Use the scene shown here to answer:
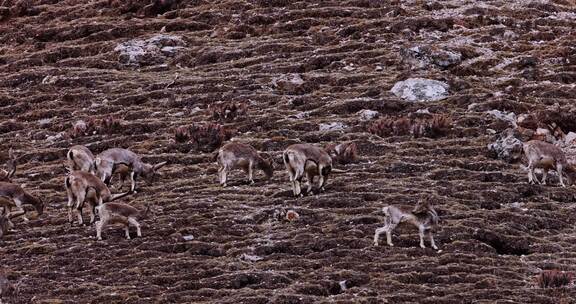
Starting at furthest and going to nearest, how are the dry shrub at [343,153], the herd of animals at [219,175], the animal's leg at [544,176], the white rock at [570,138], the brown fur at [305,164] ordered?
the white rock at [570,138] → the dry shrub at [343,153] → the animal's leg at [544,176] → the brown fur at [305,164] → the herd of animals at [219,175]

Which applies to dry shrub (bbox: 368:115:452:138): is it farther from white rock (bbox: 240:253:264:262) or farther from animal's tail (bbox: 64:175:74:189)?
white rock (bbox: 240:253:264:262)

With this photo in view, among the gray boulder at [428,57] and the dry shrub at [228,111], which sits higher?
the gray boulder at [428,57]

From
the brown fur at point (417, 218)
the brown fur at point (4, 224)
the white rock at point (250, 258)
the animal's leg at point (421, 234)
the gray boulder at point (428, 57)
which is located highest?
the brown fur at point (417, 218)

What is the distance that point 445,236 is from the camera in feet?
72.5

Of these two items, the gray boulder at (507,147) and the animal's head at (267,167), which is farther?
the gray boulder at (507,147)

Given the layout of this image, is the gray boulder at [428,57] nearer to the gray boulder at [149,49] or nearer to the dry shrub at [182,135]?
the dry shrub at [182,135]

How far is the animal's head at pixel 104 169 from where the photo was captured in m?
27.9

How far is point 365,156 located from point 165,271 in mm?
11678

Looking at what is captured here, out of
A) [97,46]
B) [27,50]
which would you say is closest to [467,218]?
[97,46]

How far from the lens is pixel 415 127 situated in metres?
32.9

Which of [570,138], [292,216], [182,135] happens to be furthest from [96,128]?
[570,138]

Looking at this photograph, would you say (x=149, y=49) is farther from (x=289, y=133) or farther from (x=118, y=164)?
(x=118, y=164)

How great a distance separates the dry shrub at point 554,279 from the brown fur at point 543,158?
8.28 meters

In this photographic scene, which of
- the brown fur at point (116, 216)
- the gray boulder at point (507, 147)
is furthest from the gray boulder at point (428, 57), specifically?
the brown fur at point (116, 216)
